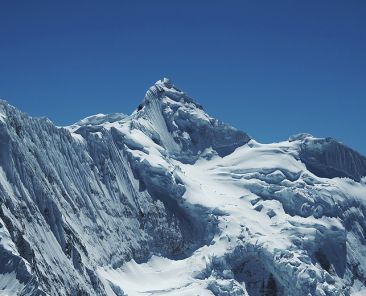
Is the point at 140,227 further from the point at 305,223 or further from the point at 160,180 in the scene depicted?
the point at 305,223

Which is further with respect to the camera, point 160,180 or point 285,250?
point 160,180

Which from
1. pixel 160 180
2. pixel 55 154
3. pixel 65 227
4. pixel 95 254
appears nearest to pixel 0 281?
pixel 65 227

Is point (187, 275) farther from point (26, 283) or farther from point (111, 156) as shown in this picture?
point (26, 283)

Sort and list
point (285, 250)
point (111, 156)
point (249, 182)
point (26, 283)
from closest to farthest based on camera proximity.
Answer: point (26, 283), point (285, 250), point (111, 156), point (249, 182)

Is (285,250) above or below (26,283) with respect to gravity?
above

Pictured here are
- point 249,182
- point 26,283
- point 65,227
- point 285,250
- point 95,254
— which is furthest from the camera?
point 249,182

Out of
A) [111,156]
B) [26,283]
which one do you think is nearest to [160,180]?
[111,156]

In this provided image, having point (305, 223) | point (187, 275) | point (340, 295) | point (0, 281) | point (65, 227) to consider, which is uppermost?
point (305, 223)
